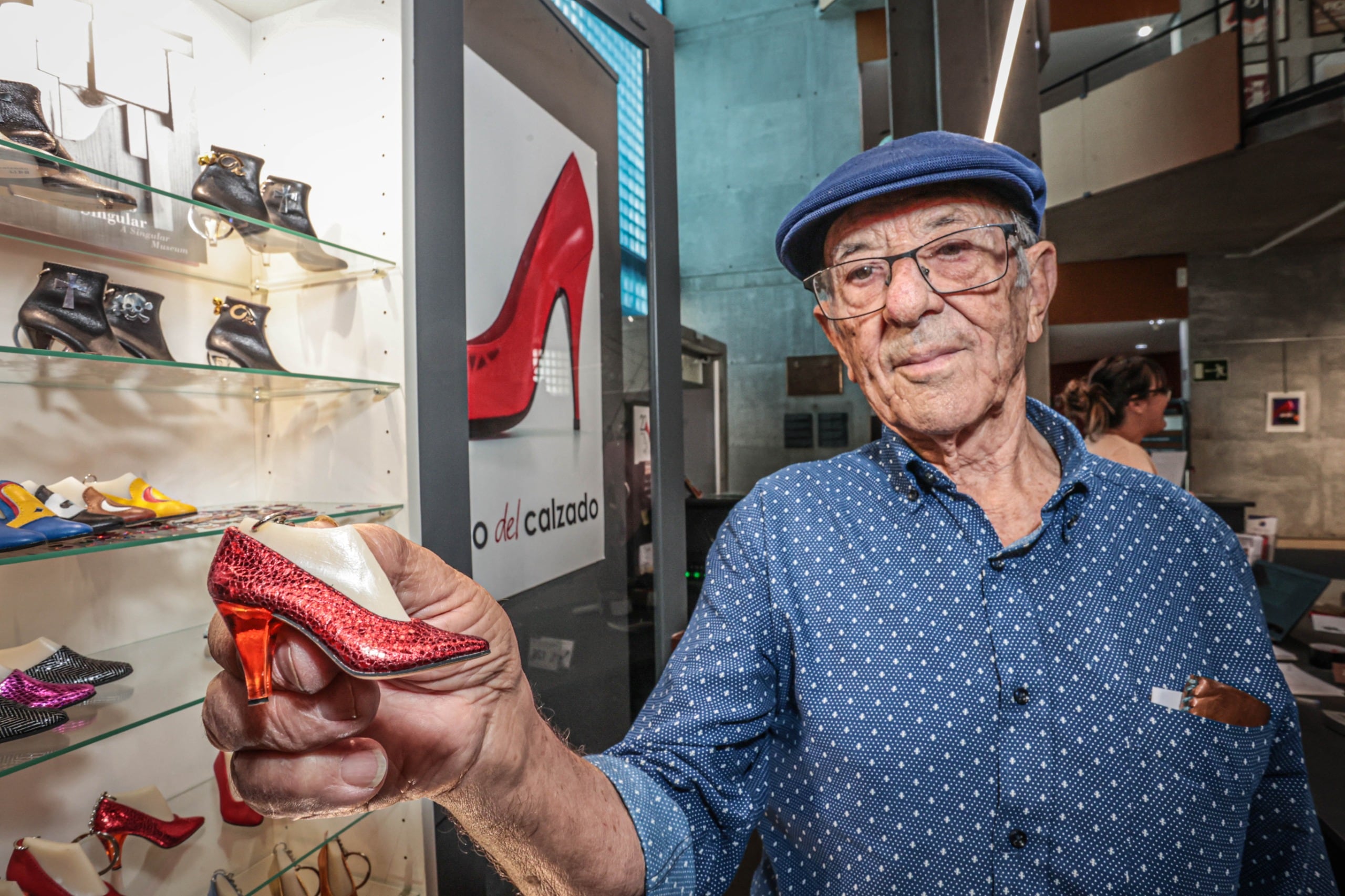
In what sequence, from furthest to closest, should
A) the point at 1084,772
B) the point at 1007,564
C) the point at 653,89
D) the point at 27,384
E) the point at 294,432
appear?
1. the point at 653,89
2. the point at 294,432
3. the point at 27,384
4. the point at 1007,564
5. the point at 1084,772

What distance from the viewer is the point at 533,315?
2.22 m

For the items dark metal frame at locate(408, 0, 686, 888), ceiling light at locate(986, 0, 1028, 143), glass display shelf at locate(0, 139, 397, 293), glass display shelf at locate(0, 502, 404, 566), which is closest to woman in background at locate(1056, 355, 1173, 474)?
ceiling light at locate(986, 0, 1028, 143)

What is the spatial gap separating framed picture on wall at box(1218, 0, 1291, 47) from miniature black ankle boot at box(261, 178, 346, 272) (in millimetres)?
9724

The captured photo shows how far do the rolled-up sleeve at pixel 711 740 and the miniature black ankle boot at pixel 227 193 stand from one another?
1334mm

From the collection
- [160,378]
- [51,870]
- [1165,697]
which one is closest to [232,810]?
[51,870]

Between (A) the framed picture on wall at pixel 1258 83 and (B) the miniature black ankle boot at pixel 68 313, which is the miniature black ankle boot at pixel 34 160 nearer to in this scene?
(B) the miniature black ankle boot at pixel 68 313

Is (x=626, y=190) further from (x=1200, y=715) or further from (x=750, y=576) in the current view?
(x=1200, y=715)

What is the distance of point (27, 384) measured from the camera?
56.1 inches

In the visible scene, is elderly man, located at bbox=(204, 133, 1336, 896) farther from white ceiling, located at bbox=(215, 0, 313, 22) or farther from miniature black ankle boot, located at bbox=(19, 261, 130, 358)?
white ceiling, located at bbox=(215, 0, 313, 22)

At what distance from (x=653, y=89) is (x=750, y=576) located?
7.45 ft

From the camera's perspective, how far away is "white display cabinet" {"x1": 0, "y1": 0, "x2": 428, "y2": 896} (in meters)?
1.42

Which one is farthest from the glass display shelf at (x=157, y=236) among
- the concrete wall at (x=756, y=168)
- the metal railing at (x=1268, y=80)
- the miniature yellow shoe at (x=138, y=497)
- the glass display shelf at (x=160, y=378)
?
the metal railing at (x=1268, y=80)

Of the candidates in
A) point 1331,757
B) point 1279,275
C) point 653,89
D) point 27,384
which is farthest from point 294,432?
point 1279,275

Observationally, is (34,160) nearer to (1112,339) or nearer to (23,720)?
(23,720)
